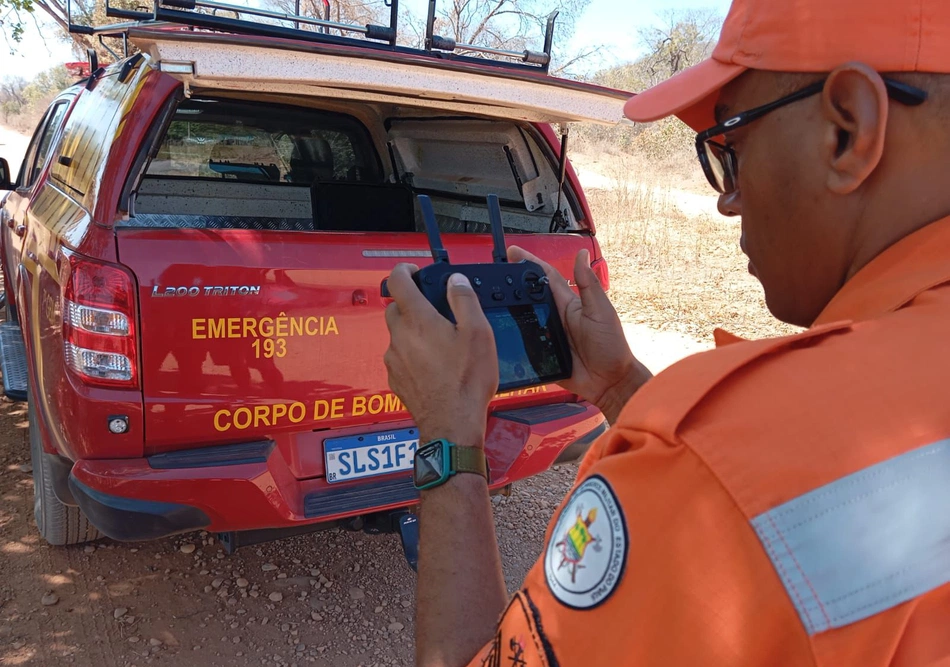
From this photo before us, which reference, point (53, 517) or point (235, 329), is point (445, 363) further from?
point (53, 517)

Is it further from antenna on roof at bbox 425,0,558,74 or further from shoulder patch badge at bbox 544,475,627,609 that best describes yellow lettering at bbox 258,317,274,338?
shoulder patch badge at bbox 544,475,627,609

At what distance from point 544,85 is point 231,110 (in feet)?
6.32

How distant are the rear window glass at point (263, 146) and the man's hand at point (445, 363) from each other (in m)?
2.88

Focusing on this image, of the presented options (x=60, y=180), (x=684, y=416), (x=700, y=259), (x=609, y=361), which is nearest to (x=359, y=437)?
(x=609, y=361)

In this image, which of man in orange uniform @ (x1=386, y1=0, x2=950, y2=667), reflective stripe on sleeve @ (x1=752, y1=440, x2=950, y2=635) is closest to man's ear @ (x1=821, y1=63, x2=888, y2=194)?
man in orange uniform @ (x1=386, y1=0, x2=950, y2=667)

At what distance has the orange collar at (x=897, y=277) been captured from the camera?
786 millimetres

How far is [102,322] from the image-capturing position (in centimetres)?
226

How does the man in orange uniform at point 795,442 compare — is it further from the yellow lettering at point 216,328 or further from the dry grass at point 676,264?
the dry grass at point 676,264

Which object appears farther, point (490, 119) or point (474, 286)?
point (490, 119)

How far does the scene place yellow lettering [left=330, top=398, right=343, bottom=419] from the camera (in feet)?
8.34

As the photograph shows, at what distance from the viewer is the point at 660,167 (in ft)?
66.7

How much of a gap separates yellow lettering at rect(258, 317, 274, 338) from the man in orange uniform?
4.82 ft

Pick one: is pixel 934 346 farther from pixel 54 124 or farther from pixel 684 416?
pixel 54 124

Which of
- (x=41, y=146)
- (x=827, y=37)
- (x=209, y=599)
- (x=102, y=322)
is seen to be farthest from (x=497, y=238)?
(x=41, y=146)
